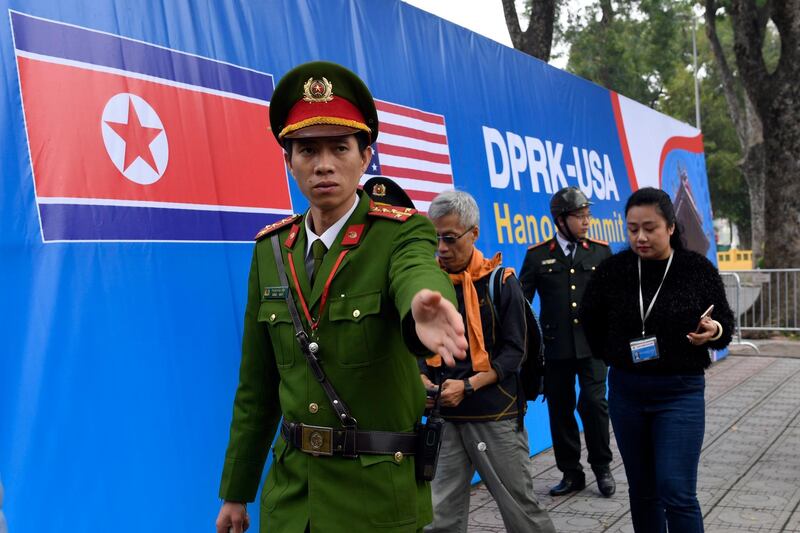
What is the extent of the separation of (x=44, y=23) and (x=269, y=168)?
58.2 inches

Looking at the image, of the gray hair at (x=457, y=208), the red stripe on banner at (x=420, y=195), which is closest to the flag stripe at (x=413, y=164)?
the red stripe on banner at (x=420, y=195)

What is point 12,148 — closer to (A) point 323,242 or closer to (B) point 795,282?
(A) point 323,242

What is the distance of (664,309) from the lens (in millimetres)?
3904

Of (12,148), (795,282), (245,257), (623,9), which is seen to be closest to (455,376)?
(245,257)

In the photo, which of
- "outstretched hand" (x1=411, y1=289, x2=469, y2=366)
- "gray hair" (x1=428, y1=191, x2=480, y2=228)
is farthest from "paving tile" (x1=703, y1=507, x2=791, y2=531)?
"outstretched hand" (x1=411, y1=289, x2=469, y2=366)

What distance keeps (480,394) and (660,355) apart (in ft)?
2.71

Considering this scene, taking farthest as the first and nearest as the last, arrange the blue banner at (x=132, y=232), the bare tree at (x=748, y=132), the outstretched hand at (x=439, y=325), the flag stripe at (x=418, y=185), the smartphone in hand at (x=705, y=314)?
the bare tree at (x=748, y=132), the flag stripe at (x=418, y=185), the smartphone in hand at (x=705, y=314), the blue banner at (x=132, y=232), the outstretched hand at (x=439, y=325)

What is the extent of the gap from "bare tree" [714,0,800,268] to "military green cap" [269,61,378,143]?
15299 millimetres

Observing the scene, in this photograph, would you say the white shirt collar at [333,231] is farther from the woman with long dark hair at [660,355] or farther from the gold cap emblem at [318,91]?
the woman with long dark hair at [660,355]

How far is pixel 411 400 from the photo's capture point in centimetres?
241

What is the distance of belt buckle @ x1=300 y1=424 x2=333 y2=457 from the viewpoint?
7.62ft

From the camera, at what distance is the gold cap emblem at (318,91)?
7.94 feet

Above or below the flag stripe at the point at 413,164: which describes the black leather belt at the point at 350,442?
below

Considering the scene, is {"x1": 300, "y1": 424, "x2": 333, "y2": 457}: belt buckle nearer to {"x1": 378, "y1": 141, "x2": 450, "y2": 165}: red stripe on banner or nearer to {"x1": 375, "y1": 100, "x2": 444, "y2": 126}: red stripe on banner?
{"x1": 378, "y1": 141, "x2": 450, "y2": 165}: red stripe on banner
